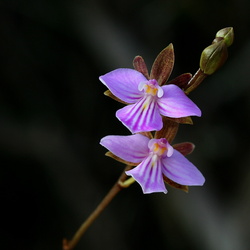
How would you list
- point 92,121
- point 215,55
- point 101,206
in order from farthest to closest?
point 92,121, point 101,206, point 215,55

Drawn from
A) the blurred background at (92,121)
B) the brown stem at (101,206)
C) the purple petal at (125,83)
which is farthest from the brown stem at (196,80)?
the blurred background at (92,121)

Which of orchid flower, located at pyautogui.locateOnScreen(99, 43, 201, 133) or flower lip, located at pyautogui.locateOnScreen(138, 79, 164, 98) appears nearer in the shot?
orchid flower, located at pyautogui.locateOnScreen(99, 43, 201, 133)

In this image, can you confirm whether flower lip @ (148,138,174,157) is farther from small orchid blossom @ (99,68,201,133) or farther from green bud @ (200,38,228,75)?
green bud @ (200,38,228,75)

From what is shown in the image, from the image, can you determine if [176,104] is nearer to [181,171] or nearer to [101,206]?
[181,171]

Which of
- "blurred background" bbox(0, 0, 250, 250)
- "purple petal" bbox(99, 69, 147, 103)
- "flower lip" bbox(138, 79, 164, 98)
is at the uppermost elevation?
"purple petal" bbox(99, 69, 147, 103)

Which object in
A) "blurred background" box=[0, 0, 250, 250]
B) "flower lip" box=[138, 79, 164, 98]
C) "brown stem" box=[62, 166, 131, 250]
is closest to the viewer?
"flower lip" box=[138, 79, 164, 98]

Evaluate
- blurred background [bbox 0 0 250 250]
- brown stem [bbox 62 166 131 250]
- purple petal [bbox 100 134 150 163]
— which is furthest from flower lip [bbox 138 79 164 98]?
blurred background [bbox 0 0 250 250]

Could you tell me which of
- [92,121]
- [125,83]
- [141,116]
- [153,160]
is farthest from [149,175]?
[92,121]

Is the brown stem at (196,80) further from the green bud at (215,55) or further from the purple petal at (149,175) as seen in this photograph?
the purple petal at (149,175)
